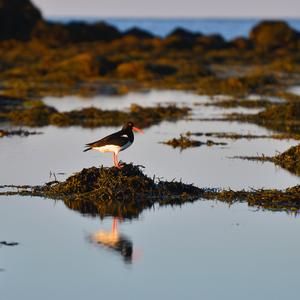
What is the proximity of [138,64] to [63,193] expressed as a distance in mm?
28863

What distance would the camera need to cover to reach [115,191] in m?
13.5

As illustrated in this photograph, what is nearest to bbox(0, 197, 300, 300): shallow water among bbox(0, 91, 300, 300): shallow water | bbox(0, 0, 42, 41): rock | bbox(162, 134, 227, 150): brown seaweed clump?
bbox(0, 91, 300, 300): shallow water

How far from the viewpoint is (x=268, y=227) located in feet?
39.1

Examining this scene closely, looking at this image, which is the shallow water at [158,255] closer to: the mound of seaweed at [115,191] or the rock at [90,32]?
the mound of seaweed at [115,191]

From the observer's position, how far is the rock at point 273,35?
63062 mm

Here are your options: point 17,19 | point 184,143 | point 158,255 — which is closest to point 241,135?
point 184,143

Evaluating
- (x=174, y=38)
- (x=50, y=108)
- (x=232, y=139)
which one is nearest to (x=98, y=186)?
(x=232, y=139)

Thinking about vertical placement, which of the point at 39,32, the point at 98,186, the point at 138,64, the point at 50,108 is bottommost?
the point at 98,186

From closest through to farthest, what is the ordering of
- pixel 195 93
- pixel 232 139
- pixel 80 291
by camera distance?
1. pixel 80 291
2. pixel 232 139
3. pixel 195 93

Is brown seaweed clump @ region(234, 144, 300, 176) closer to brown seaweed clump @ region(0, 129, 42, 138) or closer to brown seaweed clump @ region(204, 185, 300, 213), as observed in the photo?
brown seaweed clump @ region(204, 185, 300, 213)

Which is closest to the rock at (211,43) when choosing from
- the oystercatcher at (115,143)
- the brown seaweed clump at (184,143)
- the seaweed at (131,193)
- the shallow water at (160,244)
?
the brown seaweed clump at (184,143)

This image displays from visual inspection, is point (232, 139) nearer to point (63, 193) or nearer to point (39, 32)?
point (63, 193)

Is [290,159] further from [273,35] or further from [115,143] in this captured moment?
[273,35]

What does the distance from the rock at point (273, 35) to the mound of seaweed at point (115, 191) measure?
48.1 metres
